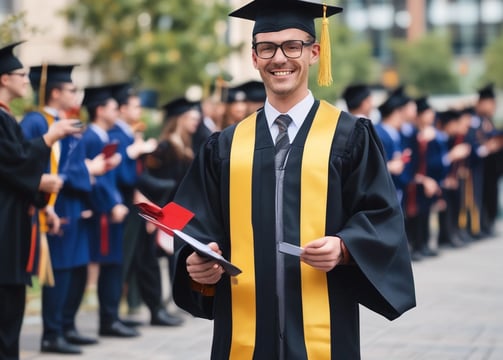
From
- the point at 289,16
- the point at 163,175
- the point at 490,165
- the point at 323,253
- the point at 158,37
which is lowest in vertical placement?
the point at 490,165

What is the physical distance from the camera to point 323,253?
12.7ft

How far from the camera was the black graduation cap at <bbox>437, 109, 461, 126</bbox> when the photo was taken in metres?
16.7

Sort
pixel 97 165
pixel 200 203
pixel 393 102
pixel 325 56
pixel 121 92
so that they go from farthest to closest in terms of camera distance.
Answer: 1. pixel 393 102
2. pixel 121 92
3. pixel 97 165
4. pixel 325 56
5. pixel 200 203

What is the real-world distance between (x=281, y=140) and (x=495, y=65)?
57370mm

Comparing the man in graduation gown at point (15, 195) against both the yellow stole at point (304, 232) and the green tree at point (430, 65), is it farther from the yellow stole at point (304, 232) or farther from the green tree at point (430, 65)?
the green tree at point (430, 65)

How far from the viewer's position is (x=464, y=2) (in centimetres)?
9225

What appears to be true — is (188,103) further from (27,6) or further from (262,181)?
(27,6)

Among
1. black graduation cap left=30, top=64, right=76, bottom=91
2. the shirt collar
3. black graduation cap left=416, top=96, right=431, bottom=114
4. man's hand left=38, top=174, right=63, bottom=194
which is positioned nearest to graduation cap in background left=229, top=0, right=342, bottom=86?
the shirt collar

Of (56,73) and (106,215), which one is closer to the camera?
(56,73)

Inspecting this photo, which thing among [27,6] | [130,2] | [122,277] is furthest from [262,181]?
[27,6]

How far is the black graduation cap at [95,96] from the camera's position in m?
8.97

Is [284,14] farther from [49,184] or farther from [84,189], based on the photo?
[84,189]

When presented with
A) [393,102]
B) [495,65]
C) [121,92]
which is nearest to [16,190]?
[121,92]

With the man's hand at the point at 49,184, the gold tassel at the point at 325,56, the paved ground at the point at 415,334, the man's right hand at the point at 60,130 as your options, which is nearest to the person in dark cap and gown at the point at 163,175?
the paved ground at the point at 415,334
